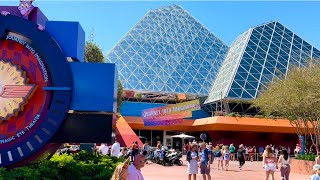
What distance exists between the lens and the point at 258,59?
5150 cm

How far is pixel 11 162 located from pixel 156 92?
4444 cm

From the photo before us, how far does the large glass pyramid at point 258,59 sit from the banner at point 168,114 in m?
6.02

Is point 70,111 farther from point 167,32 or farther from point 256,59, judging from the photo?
point 167,32

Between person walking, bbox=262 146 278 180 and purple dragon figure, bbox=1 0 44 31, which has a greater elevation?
purple dragon figure, bbox=1 0 44 31

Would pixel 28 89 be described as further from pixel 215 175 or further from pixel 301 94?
pixel 301 94

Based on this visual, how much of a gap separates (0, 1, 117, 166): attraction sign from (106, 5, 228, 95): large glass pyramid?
1687 inches

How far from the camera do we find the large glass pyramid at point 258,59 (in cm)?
4784

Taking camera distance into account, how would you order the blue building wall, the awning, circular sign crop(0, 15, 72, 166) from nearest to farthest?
1. circular sign crop(0, 15, 72, 166)
2. the awning
3. the blue building wall

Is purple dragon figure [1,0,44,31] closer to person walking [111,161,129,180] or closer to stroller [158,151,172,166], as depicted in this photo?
person walking [111,161,129,180]

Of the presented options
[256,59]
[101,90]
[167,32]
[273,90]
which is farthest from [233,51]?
[101,90]

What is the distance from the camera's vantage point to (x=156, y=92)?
5475cm

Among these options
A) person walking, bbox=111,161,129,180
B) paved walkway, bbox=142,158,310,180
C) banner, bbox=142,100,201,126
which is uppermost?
banner, bbox=142,100,201,126

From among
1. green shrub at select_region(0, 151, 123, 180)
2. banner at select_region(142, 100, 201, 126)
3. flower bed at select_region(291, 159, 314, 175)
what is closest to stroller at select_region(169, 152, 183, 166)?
flower bed at select_region(291, 159, 314, 175)

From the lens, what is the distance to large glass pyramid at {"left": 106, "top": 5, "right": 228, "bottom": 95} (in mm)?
56000
